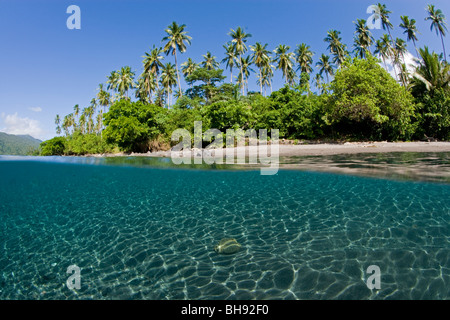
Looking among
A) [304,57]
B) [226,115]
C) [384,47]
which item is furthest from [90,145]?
[384,47]

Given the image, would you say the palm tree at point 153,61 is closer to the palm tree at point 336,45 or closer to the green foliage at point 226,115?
the green foliage at point 226,115

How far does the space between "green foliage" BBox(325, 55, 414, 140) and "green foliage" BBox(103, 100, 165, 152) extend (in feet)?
85.0

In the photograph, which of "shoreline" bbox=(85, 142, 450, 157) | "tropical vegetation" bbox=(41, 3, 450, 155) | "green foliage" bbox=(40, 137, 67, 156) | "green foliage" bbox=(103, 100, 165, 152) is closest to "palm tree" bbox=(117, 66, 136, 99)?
"tropical vegetation" bbox=(41, 3, 450, 155)

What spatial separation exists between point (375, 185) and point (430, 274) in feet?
23.8

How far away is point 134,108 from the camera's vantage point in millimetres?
38000

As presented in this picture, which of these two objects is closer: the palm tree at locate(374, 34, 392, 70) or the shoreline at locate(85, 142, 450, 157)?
the shoreline at locate(85, 142, 450, 157)

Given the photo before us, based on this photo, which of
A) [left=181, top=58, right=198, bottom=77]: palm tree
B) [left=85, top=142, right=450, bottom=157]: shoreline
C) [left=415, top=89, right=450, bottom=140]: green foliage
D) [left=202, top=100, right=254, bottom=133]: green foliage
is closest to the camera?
[left=85, top=142, right=450, bottom=157]: shoreline

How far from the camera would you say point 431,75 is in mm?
29422

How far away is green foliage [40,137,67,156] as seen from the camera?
204 ft

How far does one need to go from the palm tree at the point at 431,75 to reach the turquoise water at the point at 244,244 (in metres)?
27.0

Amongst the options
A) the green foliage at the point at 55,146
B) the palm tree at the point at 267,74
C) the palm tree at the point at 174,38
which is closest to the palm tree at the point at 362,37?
the palm tree at the point at 267,74

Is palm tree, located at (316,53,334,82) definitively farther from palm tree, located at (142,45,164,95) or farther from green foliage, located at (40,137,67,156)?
green foliage, located at (40,137,67,156)

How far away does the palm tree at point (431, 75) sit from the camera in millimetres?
29016

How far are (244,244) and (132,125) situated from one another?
109ft
